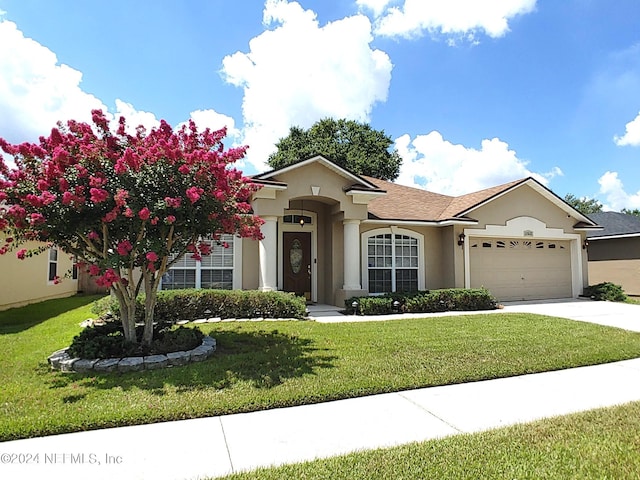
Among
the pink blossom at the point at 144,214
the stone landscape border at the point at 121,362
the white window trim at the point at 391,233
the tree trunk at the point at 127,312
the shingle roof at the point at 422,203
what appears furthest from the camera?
the shingle roof at the point at 422,203

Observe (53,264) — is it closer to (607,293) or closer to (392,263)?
(392,263)

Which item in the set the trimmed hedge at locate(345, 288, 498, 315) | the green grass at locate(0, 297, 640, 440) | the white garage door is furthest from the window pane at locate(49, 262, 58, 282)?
the white garage door

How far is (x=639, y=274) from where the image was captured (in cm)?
1769

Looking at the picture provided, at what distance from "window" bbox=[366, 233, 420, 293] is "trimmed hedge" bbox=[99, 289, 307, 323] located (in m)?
4.15

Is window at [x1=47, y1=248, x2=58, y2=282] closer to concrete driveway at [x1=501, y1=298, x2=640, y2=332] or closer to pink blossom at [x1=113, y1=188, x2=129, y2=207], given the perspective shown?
pink blossom at [x1=113, y1=188, x2=129, y2=207]

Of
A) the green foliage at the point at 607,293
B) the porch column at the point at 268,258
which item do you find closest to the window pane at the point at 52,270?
the porch column at the point at 268,258

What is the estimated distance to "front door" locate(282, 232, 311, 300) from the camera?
13.5 metres

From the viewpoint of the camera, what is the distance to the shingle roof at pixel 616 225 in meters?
18.4

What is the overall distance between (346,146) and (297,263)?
23.8 m

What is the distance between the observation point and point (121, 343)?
611 cm

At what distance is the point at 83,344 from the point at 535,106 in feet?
57.3

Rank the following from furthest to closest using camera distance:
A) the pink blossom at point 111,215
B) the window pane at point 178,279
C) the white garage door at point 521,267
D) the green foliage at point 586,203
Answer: the green foliage at point 586,203 < the white garage door at point 521,267 < the window pane at point 178,279 < the pink blossom at point 111,215

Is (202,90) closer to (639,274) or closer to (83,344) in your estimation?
(83,344)

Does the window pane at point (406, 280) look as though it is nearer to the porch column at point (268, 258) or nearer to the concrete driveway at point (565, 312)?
the concrete driveway at point (565, 312)
